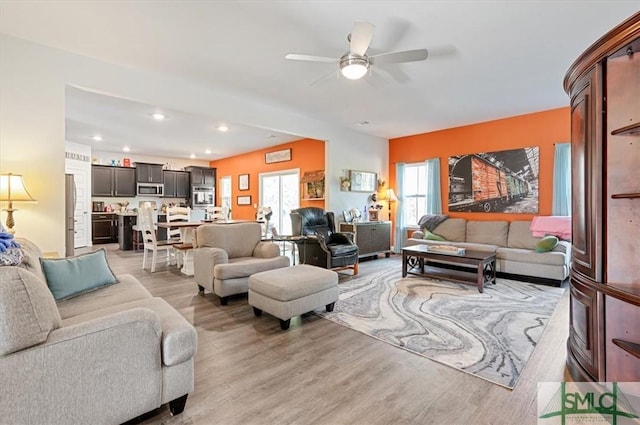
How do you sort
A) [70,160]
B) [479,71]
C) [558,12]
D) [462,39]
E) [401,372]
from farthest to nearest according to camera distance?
[70,160] < [479,71] < [462,39] < [558,12] < [401,372]

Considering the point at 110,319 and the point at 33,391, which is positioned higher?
the point at 110,319

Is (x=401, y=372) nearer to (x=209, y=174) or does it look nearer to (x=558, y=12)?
(x=558, y=12)

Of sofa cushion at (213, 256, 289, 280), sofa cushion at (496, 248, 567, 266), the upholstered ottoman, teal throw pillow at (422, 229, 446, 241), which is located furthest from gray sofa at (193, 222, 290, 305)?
sofa cushion at (496, 248, 567, 266)

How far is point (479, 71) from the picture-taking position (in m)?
3.55

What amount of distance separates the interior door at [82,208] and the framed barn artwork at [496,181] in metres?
8.91

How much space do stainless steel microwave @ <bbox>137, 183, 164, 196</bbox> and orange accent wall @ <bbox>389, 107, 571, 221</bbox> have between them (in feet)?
23.2

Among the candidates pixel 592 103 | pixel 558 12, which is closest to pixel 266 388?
pixel 592 103

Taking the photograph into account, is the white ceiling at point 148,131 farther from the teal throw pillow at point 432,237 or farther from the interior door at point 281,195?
the teal throw pillow at point 432,237

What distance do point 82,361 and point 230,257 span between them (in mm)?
2499

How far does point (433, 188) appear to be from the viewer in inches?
247

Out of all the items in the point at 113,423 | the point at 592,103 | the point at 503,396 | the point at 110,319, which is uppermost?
the point at 592,103

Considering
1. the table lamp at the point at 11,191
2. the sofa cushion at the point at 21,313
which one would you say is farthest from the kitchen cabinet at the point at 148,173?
the sofa cushion at the point at 21,313

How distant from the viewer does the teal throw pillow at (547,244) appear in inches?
170

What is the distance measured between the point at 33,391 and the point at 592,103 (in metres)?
3.19
